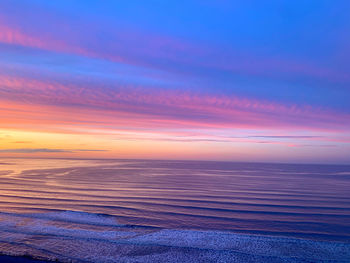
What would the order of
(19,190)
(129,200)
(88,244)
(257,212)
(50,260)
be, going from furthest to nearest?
(19,190) → (129,200) → (257,212) → (88,244) → (50,260)

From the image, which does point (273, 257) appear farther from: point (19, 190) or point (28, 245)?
point (19, 190)

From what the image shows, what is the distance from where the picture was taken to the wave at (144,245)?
12094 millimetres

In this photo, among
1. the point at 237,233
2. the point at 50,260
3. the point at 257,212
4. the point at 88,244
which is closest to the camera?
the point at 50,260

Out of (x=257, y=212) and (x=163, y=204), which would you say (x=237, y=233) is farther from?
(x=163, y=204)

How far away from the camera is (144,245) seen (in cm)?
1358

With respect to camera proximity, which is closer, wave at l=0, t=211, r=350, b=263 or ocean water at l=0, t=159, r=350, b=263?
wave at l=0, t=211, r=350, b=263

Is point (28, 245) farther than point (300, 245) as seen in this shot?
No

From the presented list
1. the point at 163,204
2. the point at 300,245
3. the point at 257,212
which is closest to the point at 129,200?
the point at 163,204

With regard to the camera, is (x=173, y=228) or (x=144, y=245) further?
(x=173, y=228)

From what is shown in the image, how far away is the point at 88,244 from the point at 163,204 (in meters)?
11.6

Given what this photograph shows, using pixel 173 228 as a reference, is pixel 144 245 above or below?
above

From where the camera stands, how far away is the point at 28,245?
508 inches

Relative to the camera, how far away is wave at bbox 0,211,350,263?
12.1 m

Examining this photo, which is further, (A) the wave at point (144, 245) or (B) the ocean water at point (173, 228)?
(B) the ocean water at point (173, 228)
